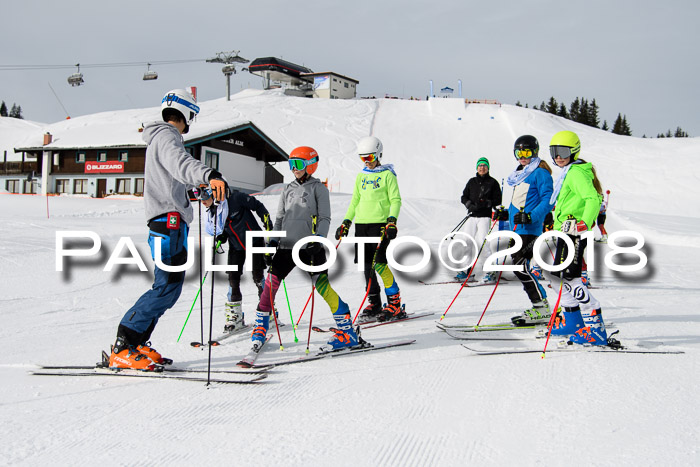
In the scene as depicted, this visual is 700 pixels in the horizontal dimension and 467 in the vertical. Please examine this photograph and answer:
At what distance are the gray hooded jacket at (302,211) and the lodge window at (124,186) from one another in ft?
95.6

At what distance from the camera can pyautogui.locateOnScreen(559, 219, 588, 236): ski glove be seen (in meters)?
4.27

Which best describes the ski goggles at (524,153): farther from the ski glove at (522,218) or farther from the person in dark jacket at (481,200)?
the person in dark jacket at (481,200)

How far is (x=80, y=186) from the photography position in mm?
32844

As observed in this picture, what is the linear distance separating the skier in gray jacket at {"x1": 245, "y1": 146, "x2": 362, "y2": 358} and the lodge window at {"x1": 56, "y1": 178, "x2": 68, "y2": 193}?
33.7m

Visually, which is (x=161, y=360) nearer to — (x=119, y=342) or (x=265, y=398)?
(x=119, y=342)

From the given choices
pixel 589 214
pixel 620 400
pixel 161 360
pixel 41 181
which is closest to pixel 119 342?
pixel 161 360

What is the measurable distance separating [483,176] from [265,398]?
6597 mm

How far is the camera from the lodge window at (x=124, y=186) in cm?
3107

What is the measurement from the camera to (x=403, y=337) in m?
5.25

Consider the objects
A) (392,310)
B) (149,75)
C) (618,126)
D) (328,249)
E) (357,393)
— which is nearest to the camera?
(357,393)

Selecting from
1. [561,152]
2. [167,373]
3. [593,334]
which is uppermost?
[561,152]

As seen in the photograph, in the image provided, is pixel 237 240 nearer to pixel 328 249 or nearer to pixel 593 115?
pixel 328 249

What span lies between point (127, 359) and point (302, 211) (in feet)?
6.28

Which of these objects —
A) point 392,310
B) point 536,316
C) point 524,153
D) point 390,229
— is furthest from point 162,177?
point 536,316
